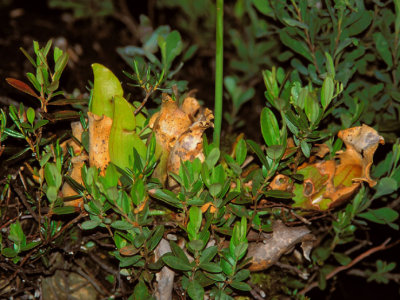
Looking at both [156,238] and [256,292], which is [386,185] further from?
[156,238]

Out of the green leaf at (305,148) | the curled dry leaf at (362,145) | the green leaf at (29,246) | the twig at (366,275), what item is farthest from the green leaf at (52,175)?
the twig at (366,275)

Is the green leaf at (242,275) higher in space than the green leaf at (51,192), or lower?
lower

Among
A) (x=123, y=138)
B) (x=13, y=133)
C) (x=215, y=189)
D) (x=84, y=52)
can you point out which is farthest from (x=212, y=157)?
(x=84, y=52)

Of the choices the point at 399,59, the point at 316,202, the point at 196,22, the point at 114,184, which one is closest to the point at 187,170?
the point at 114,184

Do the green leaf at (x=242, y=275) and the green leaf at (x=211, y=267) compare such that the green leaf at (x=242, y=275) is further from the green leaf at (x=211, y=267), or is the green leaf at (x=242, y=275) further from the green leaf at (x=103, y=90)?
the green leaf at (x=103, y=90)

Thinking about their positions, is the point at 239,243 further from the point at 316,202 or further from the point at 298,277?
the point at 298,277

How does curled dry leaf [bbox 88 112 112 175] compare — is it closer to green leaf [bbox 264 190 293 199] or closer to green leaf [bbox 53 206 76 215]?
green leaf [bbox 53 206 76 215]

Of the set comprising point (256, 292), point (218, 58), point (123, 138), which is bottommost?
point (256, 292)
